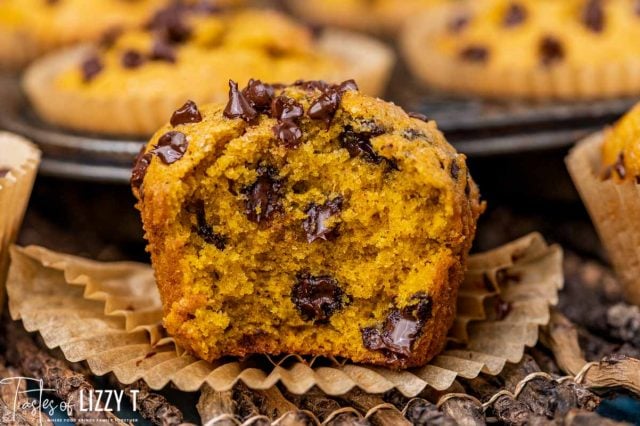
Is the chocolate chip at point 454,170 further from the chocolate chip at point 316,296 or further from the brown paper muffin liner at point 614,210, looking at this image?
the brown paper muffin liner at point 614,210

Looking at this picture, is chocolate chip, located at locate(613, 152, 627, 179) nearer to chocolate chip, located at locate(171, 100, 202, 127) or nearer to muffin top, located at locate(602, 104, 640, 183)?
muffin top, located at locate(602, 104, 640, 183)

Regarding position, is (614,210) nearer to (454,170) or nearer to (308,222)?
(454,170)

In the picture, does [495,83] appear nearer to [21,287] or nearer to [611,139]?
[611,139]

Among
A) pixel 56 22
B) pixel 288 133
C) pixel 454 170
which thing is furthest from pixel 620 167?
pixel 56 22

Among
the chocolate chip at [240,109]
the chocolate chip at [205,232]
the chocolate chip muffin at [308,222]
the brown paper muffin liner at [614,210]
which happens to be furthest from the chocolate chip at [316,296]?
the brown paper muffin liner at [614,210]

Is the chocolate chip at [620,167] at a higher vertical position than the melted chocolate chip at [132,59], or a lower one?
lower

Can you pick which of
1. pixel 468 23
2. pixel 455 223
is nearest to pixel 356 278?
pixel 455 223
